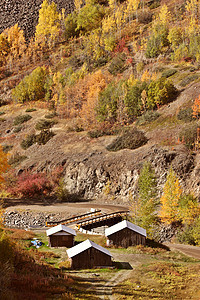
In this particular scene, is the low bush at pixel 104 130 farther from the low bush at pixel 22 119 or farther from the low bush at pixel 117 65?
the low bush at pixel 117 65

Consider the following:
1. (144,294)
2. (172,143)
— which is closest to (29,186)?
(172,143)

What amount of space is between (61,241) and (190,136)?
2806cm

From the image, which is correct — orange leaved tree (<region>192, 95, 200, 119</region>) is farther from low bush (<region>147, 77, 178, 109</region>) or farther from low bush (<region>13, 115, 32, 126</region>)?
low bush (<region>13, 115, 32, 126</region>)

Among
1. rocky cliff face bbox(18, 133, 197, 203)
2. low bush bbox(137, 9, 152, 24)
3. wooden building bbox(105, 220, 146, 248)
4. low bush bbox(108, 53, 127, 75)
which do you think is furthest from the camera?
low bush bbox(137, 9, 152, 24)

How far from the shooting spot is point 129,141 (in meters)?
54.8

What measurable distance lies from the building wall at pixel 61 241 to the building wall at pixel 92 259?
6.58 m

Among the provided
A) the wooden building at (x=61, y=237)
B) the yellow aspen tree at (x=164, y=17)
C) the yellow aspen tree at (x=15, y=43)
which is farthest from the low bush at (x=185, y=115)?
the yellow aspen tree at (x=15, y=43)

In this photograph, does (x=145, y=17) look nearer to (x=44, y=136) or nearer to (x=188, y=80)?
(x=188, y=80)

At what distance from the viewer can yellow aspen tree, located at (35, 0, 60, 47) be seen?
13312 cm

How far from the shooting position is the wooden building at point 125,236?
31.4 m

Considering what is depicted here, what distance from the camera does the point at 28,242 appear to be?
104 ft

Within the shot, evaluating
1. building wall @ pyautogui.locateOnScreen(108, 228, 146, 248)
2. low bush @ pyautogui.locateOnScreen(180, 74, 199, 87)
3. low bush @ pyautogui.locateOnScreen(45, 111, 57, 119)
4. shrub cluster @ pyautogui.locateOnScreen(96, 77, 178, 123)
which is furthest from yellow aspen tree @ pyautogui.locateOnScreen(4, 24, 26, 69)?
building wall @ pyautogui.locateOnScreen(108, 228, 146, 248)

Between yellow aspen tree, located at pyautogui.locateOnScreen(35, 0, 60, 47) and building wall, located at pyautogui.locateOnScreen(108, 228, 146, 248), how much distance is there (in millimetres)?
117351

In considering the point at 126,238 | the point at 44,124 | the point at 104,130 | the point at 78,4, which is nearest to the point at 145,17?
the point at 78,4
